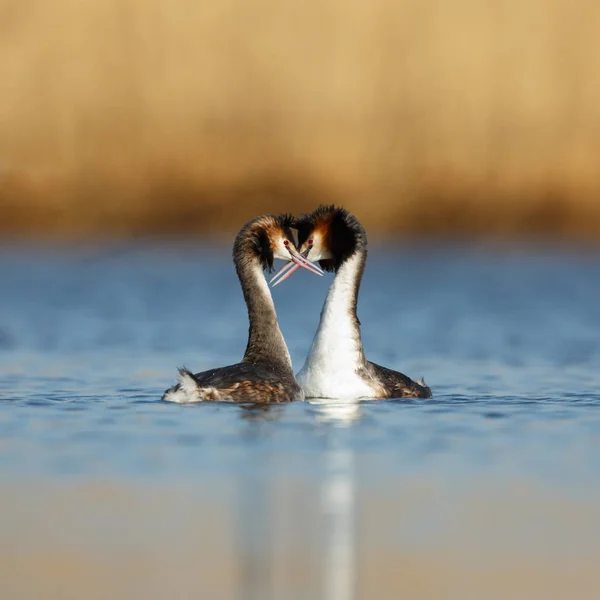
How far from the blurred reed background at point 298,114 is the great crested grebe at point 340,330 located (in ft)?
44.0

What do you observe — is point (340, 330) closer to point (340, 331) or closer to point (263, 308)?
point (340, 331)

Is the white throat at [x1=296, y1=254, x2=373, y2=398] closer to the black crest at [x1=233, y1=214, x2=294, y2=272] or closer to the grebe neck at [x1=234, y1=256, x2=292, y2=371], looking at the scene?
the grebe neck at [x1=234, y1=256, x2=292, y2=371]

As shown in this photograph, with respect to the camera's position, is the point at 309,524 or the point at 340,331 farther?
the point at 340,331

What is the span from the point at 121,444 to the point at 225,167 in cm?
1732

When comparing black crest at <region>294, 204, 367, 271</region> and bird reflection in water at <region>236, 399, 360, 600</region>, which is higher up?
black crest at <region>294, 204, 367, 271</region>

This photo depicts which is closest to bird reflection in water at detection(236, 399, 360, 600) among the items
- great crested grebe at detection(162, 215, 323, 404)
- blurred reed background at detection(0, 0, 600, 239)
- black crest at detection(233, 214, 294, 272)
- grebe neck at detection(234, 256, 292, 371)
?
great crested grebe at detection(162, 215, 323, 404)

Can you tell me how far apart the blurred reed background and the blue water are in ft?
3.20

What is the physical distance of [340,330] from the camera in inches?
487

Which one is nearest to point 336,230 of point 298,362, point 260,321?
Answer: point 260,321

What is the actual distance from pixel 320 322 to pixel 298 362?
403 cm

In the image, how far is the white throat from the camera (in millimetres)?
12234

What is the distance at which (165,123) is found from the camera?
27438 mm

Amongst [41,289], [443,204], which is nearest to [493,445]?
[41,289]

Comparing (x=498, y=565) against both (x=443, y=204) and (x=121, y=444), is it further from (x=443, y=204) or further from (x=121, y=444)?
(x=443, y=204)
